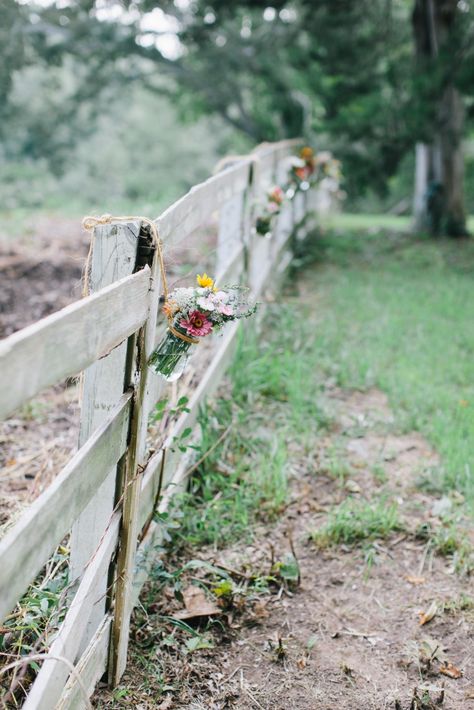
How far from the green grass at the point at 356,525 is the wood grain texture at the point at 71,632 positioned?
139 centimetres

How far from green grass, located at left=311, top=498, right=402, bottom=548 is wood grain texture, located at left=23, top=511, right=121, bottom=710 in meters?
1.39

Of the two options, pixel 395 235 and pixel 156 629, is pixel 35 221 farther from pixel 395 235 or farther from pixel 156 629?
pixel 156 629

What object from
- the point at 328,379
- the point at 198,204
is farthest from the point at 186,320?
the point at 328,379

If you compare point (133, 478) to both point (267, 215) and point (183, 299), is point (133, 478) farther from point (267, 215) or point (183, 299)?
point (267, 215)

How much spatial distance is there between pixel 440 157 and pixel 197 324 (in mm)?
10617

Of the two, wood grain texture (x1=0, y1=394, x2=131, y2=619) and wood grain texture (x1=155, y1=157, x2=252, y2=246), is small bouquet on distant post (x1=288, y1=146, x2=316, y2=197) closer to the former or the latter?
wood grain texture (x1=155, y1=157, x2=252, y2=246)

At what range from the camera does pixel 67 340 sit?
1607 mm

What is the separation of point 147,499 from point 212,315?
0.79m

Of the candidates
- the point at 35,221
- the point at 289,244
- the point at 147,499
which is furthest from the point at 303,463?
the point at 35,221

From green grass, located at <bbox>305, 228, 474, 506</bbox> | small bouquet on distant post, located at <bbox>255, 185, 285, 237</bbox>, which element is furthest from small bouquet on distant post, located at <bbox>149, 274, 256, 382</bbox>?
small bouquet on distant post, located at <bbox>255, 185, 285, 237</bbox>

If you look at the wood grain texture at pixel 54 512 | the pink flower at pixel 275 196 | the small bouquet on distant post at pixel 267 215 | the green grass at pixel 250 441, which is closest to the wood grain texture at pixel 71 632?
the wood grain texture at pixel 54 512

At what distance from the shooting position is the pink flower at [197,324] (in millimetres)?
2426

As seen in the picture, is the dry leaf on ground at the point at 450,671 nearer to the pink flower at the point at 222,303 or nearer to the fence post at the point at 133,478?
the fence post at the point at 133,478

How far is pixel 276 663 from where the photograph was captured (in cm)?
264
